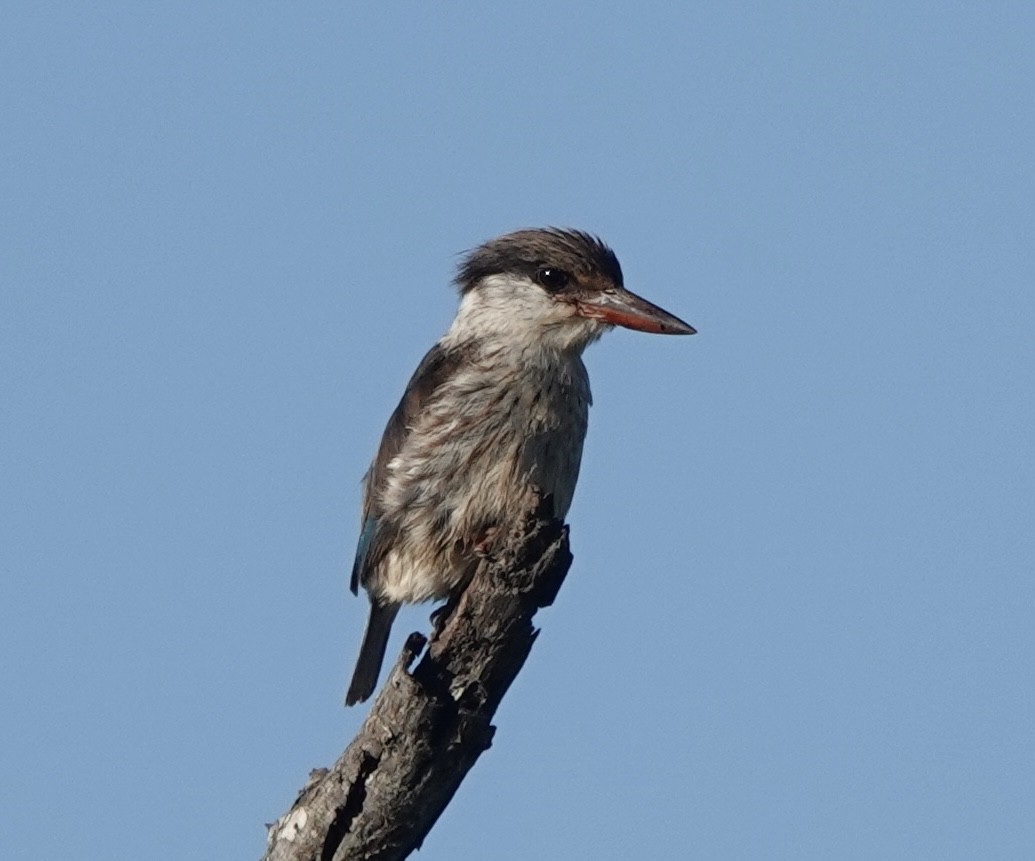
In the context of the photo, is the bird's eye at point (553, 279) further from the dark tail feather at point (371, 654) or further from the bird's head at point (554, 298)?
the dark tail feather at point (371, 654)

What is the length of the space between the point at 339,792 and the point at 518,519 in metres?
1.06

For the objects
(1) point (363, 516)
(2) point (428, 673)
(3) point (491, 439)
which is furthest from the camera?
(1) point (363, 516)

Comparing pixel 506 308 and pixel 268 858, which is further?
pixel 506 308

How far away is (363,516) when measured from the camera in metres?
7.93

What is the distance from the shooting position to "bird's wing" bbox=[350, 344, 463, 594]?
755cm

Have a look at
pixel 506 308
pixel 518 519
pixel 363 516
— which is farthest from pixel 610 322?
pixel 518 519

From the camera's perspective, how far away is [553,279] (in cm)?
810

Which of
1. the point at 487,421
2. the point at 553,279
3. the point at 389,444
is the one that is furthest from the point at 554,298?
the point at 389,444

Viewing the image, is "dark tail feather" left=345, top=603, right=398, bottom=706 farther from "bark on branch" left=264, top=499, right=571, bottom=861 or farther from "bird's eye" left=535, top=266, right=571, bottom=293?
"bark on branch" left=264, top=499, right=571, bottom=861

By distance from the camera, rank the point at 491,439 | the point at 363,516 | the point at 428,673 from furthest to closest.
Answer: the point at 363,516, the point at 491,439, the point at 428,673

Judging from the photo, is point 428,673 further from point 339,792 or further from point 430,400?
point 430,400

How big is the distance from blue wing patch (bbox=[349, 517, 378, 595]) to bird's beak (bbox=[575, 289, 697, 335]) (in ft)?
4.70

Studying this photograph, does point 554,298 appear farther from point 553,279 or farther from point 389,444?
point 389,444

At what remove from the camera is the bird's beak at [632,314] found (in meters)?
7.91
